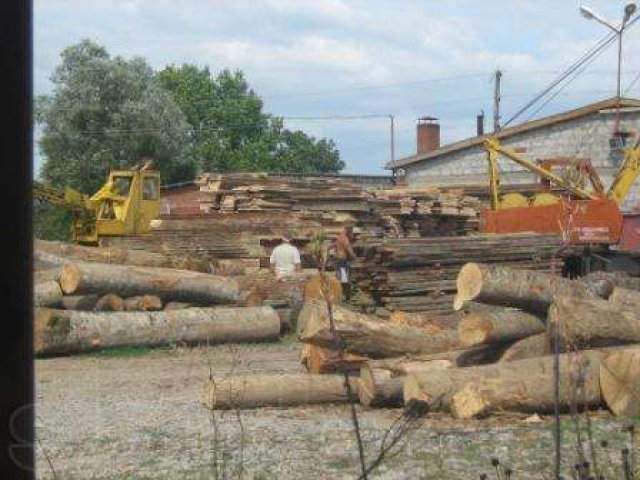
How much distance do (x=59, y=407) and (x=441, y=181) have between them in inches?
1288

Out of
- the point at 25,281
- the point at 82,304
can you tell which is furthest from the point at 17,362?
the point at 82,304

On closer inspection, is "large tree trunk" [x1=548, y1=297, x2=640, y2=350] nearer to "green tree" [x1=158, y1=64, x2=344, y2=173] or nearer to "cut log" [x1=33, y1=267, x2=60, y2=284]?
"cut log" [x1=33, y1=267, x2=60, y2=284]

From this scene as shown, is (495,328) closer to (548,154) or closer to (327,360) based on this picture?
(327,360)

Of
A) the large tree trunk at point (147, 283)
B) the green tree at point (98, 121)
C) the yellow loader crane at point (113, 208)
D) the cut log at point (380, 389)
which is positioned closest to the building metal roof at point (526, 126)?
the green tree at point (98, 121)

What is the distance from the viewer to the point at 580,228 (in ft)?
76.6

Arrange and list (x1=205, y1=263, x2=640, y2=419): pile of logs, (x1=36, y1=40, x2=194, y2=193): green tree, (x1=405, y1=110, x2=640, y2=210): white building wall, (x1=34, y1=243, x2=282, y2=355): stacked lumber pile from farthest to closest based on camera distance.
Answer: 1. (x1=36, y1=40, x2=194, y2=193): green tree
2. (x1=405, y1=110, x2=640, y2=210): white building wall
3. (x1=34, y1=243, x2=282, y2=355): stacked lumber pile
4. (x1=205, y1=263, x2=640, y2=419): pile of logs

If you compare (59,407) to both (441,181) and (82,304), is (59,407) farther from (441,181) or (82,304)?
(441,181)

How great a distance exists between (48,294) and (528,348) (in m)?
7.53

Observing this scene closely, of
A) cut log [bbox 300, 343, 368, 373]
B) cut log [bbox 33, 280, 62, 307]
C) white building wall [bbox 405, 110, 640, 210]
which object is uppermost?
white building wall [bbox 405, 110, 640, 210]

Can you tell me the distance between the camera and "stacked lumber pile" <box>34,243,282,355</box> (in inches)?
551

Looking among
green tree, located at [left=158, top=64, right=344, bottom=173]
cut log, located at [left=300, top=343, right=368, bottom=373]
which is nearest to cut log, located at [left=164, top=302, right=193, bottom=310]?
cut log, located at [left=300, top=343, right=368, bottom=373]

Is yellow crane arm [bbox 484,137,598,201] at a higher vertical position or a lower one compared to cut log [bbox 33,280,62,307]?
higher

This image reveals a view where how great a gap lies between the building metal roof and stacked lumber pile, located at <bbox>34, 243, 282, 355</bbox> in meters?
20.7

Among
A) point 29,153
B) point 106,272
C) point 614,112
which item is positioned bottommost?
point 106,272
